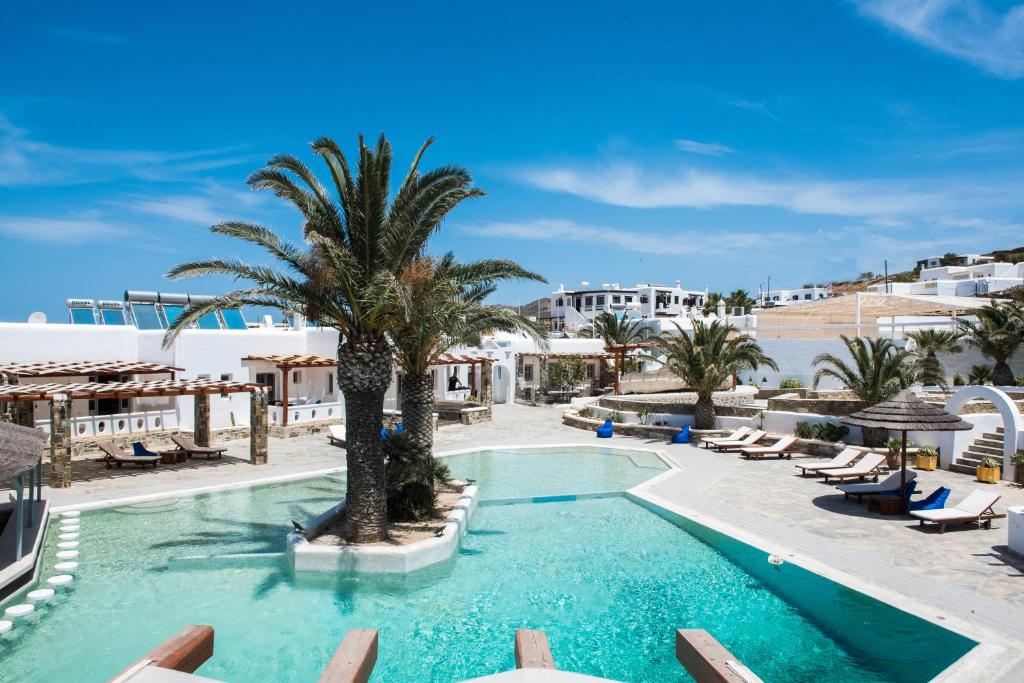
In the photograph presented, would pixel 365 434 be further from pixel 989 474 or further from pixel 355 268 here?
pixel 989 474

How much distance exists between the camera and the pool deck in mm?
8562

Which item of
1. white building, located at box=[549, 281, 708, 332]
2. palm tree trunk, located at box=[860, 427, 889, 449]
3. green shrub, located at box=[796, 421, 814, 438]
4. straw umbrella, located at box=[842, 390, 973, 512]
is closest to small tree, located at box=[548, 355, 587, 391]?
green shrub, located at box=[796, 421, 814, 438]

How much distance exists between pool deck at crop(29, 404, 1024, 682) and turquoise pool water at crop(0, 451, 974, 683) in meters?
0.54

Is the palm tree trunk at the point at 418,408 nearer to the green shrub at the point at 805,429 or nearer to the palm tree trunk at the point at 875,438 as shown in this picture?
the green shrub at the point at 805,429

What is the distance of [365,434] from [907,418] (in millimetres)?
10409

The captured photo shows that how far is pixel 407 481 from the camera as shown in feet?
43.6

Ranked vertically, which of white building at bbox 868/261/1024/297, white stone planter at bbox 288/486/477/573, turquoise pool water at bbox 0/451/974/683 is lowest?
turquoise pool water at bbox 0/451/974/683

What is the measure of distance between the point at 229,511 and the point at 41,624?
5.83 metres

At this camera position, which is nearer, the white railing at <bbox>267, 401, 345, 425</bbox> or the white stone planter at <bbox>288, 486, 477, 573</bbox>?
the white stone planter at <bbox>288, 486, 477, 573</bbox>

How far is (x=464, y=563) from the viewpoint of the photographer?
37.7 ft

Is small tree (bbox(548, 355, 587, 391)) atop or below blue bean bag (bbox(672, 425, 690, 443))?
atop

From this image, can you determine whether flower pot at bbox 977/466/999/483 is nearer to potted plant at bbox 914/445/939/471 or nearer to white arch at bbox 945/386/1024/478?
white arch at bbox 945/386/1024/478

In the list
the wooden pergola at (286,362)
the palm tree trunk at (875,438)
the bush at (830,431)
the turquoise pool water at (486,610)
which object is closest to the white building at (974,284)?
the bush at (830,431)

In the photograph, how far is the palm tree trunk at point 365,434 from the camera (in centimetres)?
1112
